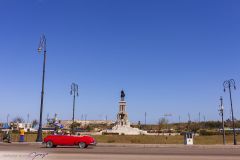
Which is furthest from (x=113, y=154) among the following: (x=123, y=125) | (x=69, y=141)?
(x=123, y=125)

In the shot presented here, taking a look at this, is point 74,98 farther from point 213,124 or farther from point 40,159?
point 213,124

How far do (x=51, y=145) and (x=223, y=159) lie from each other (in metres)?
14.6

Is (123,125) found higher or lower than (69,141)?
higher

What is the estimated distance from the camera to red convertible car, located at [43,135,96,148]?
24.3m

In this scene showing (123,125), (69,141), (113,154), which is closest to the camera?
(113,154)

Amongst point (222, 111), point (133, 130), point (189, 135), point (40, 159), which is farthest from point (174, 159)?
point (133, 130)

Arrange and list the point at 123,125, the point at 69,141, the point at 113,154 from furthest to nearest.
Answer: the point at 123,125 < the point at 69,141 < the point at 113,154

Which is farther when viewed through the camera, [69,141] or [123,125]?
[123,125]

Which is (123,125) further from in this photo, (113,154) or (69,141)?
(113,154)

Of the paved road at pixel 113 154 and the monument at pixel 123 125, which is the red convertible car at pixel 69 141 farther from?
the monument at pixel 123 125

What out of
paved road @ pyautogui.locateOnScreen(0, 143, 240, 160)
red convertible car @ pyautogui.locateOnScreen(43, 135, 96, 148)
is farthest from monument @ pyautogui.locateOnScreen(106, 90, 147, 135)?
paved road @ pyautogui.locateOnScreen(0, 143, 240, 160)

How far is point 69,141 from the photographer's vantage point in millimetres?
24734

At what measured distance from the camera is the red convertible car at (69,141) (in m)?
24.3

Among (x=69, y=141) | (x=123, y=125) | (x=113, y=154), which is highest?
(x=123, y=125)
